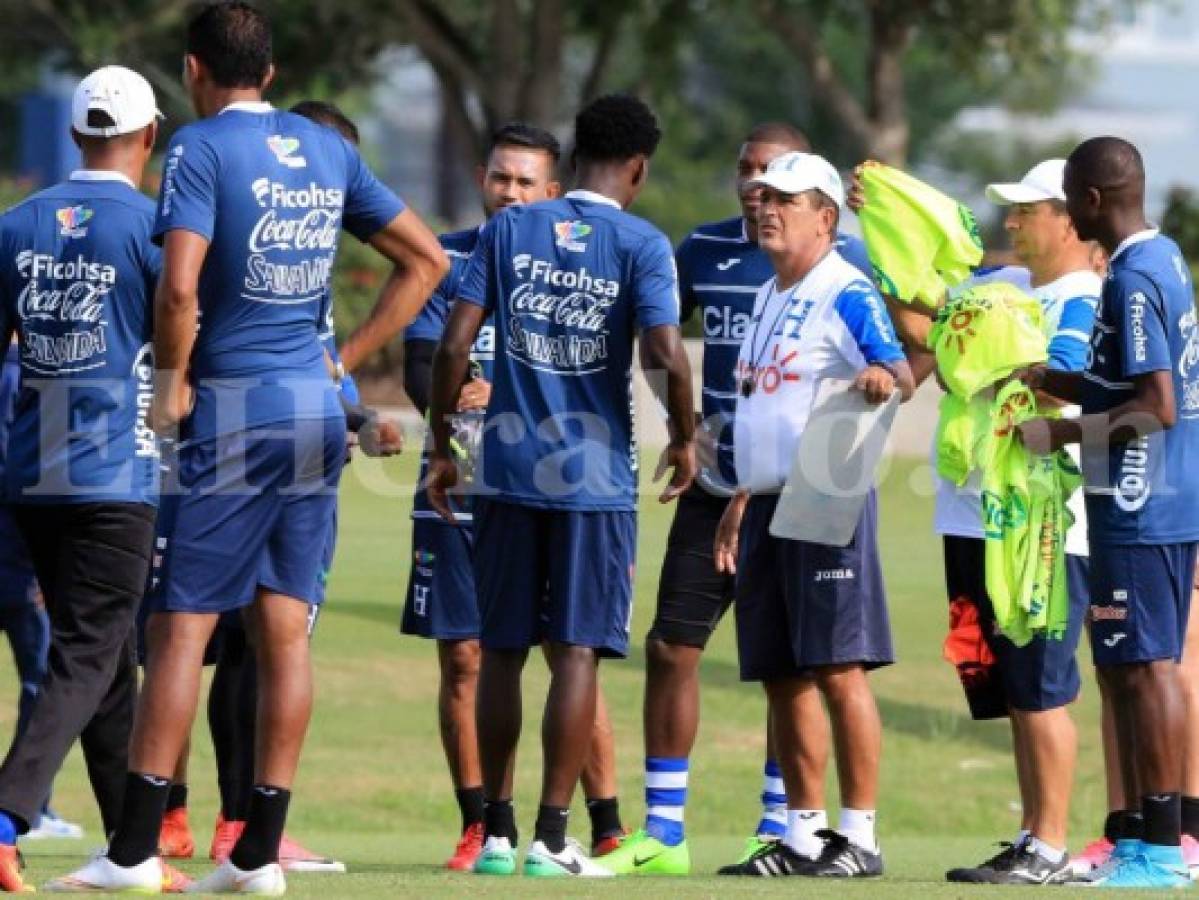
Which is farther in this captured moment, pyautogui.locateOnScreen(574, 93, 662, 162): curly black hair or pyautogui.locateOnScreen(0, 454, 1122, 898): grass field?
pyautogui.locateOnScreen(0, 454, 1122, 898): grass field

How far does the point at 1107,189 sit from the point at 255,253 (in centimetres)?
276

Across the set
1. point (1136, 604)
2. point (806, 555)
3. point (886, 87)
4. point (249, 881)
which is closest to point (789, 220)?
point (806, 555)

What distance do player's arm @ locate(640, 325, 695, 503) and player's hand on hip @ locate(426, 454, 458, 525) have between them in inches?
29.2

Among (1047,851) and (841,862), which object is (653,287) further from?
(1047,851)

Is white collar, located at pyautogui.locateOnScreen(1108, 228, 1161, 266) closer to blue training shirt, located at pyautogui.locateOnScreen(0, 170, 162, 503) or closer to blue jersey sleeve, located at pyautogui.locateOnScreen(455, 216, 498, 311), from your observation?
blue jersey sleeve, located at pyautogui.locateOnScreen(455, 216, 498, 311)

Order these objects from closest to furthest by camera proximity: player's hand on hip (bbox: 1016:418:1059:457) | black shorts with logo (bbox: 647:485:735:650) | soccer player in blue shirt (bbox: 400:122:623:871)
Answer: player's hand on hip (bbox: 1016:418:1059:457)
black shorts with logo (bbox: 647:485:735:650)
soccer player in blue shirt (bbox: 400:122:623:871)

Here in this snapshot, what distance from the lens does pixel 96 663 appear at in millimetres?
8461

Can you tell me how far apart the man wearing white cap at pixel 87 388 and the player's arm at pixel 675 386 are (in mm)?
1682

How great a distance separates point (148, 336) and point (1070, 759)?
339 centimetres

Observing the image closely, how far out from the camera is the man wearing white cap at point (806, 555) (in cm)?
921

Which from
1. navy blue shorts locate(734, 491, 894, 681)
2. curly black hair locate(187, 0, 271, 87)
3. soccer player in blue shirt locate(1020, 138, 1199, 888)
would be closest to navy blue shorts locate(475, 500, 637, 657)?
navy blue shorts locate(734, 491, 894, 681)

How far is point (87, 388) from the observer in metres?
8.48

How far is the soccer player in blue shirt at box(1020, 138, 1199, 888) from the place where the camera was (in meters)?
8.70

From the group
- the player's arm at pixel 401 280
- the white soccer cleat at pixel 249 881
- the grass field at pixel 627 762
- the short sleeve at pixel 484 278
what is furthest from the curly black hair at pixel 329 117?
the white soccer cleat at pixel 249 881
